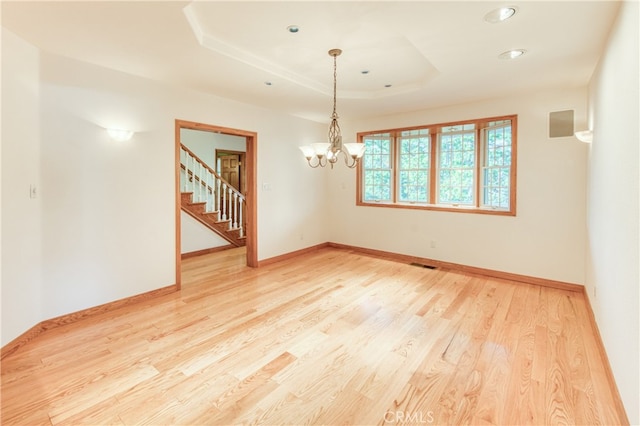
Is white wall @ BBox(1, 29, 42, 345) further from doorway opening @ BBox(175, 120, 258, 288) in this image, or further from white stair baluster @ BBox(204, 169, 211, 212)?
white stair baluster @ BBox(204, 169, 211, 212)

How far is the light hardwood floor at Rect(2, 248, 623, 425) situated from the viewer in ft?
6.03

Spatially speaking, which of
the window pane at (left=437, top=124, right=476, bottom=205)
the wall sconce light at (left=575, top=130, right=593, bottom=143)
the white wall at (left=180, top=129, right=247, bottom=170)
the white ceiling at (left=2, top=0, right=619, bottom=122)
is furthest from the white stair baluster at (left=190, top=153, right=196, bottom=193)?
the wall sconce light at (left=575, top=130, right=593, bottom=143)

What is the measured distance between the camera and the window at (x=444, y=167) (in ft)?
14.8

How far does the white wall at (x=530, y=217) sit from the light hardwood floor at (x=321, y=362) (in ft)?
1.89

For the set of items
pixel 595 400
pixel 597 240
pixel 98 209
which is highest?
pixel 98 209

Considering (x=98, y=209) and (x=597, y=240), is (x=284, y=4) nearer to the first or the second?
(x=98, y=209)

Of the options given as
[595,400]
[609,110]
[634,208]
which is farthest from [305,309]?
[609,110]

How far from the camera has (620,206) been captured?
6.36 ft

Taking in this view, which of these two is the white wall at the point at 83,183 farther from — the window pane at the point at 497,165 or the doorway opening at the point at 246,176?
the window pane at the point at 497,165

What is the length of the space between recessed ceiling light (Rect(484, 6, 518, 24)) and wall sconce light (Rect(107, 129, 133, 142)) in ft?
11.4

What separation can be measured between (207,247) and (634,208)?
590 centimetres

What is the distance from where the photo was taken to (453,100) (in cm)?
442

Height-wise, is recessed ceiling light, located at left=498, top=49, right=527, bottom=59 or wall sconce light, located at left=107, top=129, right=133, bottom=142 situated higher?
recessed ceiling light, located at left=498, top=49, right=527, bottom=59

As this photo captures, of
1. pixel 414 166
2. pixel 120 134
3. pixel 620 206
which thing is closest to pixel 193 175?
pixel 120 134
